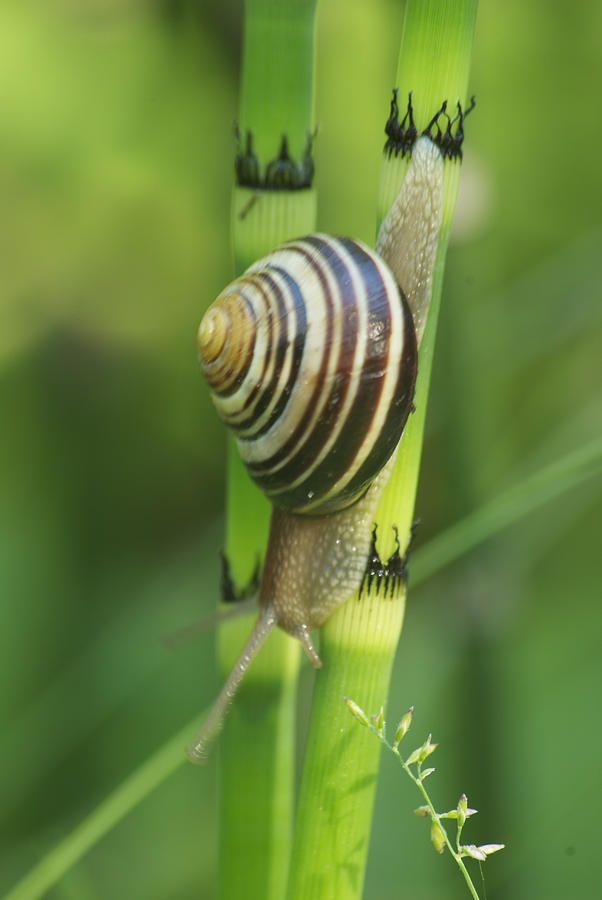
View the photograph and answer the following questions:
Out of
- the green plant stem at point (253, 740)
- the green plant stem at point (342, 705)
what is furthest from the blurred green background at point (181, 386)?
the green plant stem at point (342, 705)

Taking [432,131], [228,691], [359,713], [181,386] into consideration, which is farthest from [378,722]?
[181,386]

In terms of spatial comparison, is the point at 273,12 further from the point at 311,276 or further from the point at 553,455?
the point at 553,455

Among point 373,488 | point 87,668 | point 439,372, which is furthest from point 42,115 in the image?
point 373,488

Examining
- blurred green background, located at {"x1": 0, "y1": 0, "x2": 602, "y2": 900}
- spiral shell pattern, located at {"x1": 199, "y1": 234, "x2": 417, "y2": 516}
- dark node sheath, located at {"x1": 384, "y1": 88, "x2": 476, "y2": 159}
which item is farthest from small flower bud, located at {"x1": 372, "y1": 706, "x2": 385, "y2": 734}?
blurred green background, located at {"x1": 0, "y1": 0, "x2": 602, "y2": 900}

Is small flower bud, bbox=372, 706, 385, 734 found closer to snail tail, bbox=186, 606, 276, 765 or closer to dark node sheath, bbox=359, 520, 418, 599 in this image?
dark node sheath, bbox=359, 520, 418, 599

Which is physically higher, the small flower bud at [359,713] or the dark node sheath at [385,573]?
the dark node sheath at [385,573]

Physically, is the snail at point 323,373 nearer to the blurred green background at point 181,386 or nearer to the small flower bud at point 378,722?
the small flower bud at point 378,722
